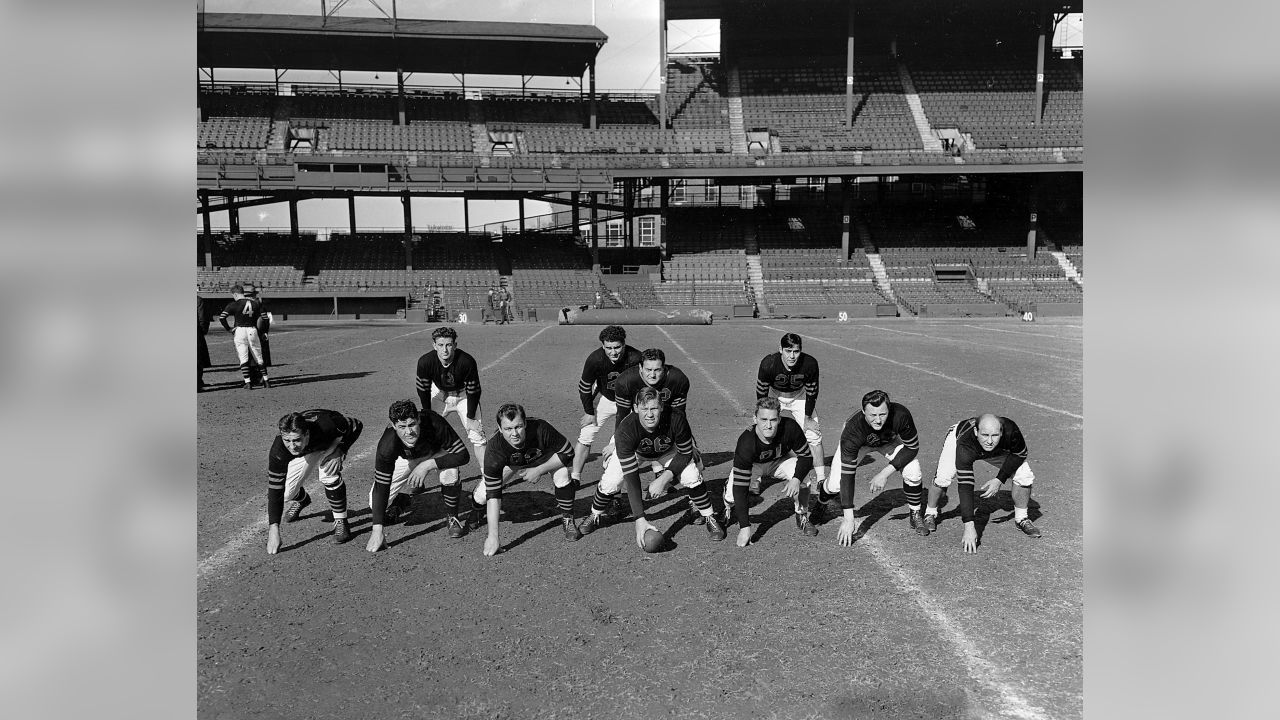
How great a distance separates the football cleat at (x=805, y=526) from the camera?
17.8 feet

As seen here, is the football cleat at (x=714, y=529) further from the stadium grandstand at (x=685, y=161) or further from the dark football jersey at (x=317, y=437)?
the stadium grandstand at (x=685, y=161)

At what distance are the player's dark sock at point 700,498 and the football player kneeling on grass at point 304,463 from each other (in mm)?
2428

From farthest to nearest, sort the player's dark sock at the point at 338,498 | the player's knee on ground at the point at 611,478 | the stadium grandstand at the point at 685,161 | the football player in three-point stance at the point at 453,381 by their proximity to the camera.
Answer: the stadium grandstand at the point at 685,161, the football player in three-point stance at the point at 453,381, the player's knee on ground at the point at 611,478, the player's dark sock at the point at 338,498

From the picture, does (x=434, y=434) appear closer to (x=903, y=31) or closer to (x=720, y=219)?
(x=720, y=219)

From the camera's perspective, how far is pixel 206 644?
3.79 m

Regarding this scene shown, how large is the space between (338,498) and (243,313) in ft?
26.4

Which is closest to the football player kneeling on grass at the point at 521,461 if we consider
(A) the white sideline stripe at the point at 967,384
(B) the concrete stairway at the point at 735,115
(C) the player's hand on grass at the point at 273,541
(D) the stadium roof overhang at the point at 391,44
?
(C) the player's hand on grass at the point at 273,541

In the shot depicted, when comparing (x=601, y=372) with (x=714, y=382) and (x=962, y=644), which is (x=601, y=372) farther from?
(x=714, y=382)

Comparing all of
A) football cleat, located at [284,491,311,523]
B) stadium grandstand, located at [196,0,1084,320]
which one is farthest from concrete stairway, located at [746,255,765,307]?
football cleat, located at [284,491,311,523]

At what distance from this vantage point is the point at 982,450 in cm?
529

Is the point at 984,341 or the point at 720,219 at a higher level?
the point at 720,219

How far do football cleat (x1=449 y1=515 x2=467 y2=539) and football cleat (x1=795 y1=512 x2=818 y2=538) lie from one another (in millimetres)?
2402

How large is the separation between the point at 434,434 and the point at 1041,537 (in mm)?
4351
